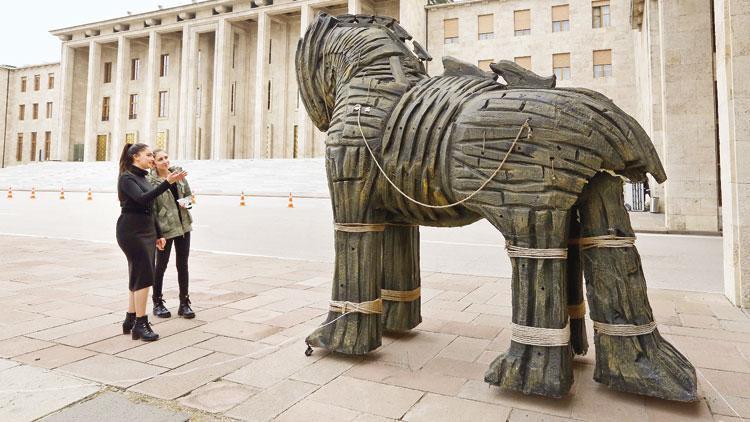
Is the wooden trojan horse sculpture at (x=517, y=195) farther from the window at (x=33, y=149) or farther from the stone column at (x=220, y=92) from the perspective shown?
the window at (x=33, y=149)

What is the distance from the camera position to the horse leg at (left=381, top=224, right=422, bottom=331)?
11.2 feet

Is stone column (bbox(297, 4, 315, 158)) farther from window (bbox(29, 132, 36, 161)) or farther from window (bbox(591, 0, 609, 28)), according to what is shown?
window (bbox(29, 132, 36, 161))

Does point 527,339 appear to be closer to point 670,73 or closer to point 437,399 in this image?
point 437,399

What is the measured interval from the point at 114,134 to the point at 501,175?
47588mm

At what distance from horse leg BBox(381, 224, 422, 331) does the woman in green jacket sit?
1.90 meters

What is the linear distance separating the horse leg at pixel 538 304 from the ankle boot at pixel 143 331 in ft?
8.47

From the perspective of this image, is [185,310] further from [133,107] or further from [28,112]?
[28,112]

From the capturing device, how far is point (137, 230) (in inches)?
139

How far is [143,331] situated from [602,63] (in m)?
31.2

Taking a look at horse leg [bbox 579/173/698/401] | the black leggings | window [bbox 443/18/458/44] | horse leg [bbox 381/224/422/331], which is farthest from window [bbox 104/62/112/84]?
horse leg [bbox 579/173/698/401]

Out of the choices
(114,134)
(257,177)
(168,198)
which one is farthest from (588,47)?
(114,134)

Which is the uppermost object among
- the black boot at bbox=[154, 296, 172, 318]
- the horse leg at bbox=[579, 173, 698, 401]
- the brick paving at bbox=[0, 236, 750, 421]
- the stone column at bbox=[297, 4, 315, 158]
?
the stone column at bbox=[297, 4, 315, 158]

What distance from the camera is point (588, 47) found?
2856cm

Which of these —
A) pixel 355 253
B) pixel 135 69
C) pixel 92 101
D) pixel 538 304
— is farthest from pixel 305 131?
pixel 538 304
